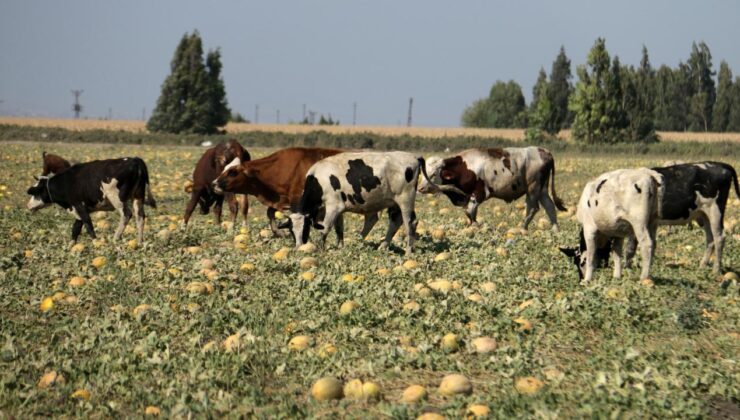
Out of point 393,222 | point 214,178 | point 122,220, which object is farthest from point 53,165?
point 393,222

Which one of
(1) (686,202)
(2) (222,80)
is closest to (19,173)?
(1) (686,202)

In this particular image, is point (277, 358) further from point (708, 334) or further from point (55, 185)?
point (55, 185)

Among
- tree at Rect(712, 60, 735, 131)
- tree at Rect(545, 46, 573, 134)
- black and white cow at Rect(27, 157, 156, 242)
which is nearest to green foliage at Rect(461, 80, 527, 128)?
tree at Rect(545, 46, 573, 134)

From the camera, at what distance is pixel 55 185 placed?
1728 cm

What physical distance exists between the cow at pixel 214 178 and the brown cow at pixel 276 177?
2.50 metres

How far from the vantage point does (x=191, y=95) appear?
88938mm

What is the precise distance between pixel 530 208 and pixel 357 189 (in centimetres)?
663

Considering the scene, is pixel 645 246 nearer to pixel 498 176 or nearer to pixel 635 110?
pixel 498 176

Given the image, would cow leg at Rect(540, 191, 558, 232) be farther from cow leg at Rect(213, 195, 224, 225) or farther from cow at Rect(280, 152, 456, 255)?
cow leg at Rect(213, 195, 224, 225)

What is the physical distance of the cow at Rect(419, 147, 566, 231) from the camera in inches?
795

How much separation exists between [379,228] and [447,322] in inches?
381

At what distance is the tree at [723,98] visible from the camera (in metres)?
123

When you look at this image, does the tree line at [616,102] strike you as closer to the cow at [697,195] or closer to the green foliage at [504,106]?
the green foliage at [504,106]

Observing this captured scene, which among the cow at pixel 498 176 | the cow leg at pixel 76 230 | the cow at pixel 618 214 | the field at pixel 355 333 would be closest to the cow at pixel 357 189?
the field at pixel 355 333
